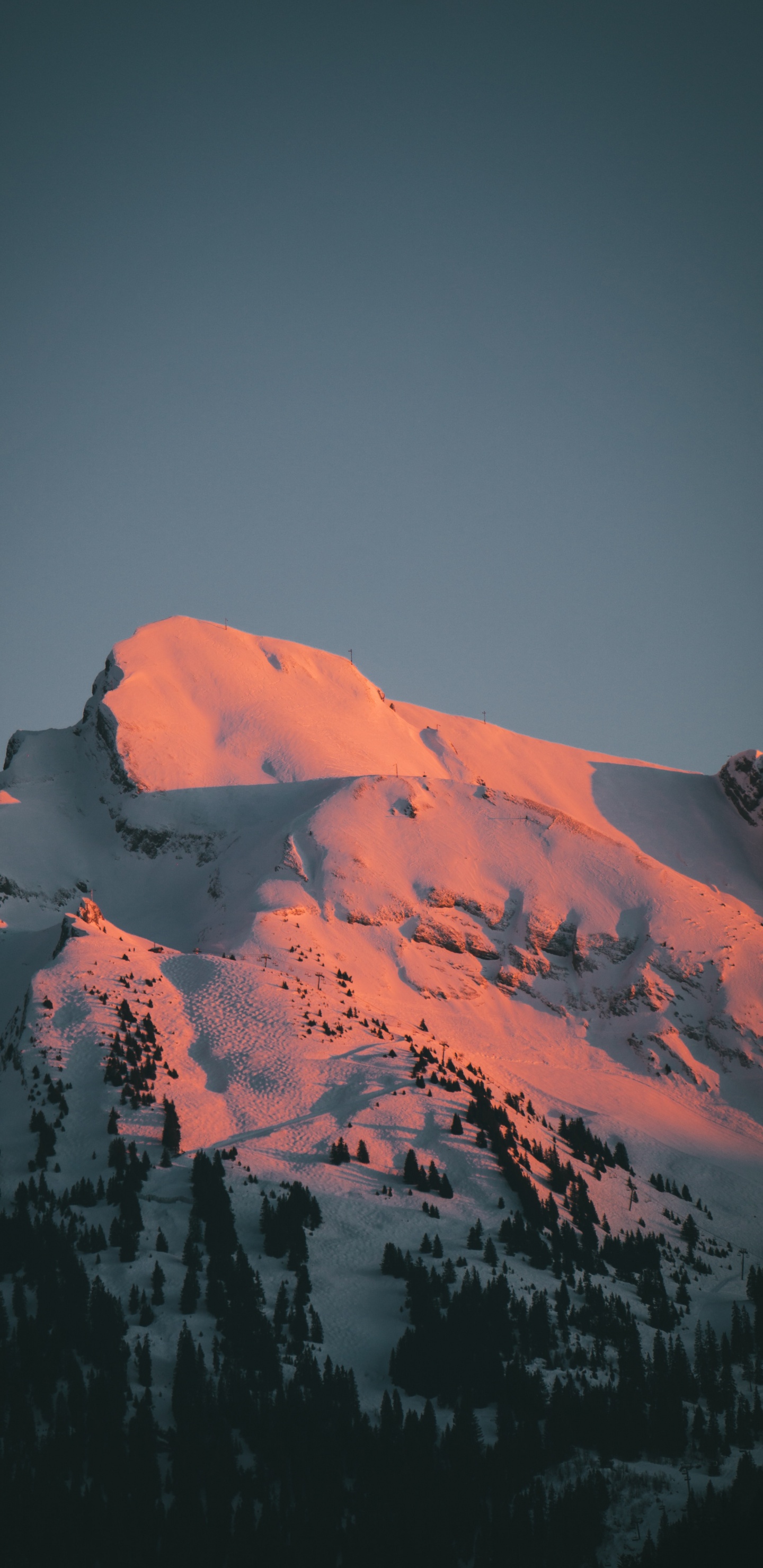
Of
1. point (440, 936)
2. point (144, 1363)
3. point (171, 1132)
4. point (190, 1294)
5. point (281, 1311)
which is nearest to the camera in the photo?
point (144, 1363)

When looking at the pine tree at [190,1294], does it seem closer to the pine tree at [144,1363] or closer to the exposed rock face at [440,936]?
the pine tree at [144,1363]

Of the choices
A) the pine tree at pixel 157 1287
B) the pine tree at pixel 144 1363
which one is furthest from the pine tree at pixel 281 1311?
the pine tree at pixel 144 1363

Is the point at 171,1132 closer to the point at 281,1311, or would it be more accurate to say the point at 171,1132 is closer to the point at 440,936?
the point at 281,1311

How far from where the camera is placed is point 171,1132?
411 feet

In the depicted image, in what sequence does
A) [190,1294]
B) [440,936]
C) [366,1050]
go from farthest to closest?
[440,936]
[366,1050]
[190,1294]

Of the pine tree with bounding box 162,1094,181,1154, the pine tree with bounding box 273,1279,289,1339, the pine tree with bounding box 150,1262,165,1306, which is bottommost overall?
the pine tree with bounding box 162,1094,181,1154

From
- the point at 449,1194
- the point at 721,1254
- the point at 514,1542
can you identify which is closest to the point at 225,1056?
A: the point at 449,1194

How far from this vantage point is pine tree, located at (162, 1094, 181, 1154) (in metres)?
124

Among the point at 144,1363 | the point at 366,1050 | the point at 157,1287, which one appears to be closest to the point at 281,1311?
the point at 157,1287

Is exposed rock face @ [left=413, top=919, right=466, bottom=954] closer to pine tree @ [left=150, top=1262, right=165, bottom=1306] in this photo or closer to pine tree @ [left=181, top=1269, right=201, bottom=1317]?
pine tree @ [left=181, top=1269, right=201, bottom=1317]

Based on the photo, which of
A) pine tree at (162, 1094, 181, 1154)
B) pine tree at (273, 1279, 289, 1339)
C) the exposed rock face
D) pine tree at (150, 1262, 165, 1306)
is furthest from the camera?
the exposed rock face

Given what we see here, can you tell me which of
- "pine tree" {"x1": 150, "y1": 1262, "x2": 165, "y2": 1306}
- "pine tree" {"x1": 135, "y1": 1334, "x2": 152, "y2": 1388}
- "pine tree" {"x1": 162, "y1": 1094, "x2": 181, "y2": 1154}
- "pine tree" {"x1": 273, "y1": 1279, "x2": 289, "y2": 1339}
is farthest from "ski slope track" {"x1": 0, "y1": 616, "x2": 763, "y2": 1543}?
"pine tree" {"x1": 135, "y1": 1334, "x2": 152, "y2": 1388}

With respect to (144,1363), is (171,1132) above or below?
below

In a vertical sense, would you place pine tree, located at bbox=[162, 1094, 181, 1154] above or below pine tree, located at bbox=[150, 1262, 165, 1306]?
below
